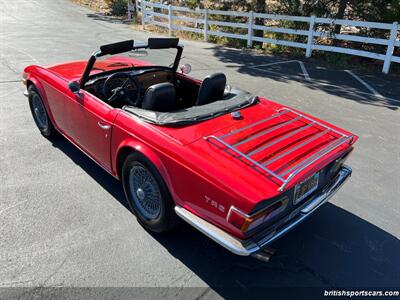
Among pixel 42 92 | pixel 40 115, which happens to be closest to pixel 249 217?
pixel 42 92

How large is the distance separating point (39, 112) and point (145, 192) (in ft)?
9.16

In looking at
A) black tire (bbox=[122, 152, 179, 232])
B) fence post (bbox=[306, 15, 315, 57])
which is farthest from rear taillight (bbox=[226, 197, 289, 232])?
fence post (bbox=[306, 15, 315, 57])

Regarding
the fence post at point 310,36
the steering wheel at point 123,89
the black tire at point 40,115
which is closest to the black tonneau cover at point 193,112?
the steering wheel at point 123,89

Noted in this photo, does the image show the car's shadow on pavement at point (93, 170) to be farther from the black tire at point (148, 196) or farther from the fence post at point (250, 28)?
the fence post at point (250, 28)

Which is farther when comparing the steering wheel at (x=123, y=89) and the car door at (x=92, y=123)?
the steering wheel at (x=123, y=89)

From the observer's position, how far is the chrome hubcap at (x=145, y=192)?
3.12 meters

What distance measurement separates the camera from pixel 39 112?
16.5 feet

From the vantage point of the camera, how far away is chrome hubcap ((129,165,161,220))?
123 inches

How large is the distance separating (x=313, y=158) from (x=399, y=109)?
542cm

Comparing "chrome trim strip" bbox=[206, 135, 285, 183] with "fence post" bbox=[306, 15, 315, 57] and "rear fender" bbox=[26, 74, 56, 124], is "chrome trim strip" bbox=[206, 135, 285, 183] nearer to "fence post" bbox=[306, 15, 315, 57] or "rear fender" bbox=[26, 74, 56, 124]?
"rear fender" bbox=[26, 74, 56, 124]

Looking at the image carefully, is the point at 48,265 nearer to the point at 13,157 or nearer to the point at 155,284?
the point at 155,284

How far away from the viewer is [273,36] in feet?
45.8

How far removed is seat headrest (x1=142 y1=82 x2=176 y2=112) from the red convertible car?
0.01 metres

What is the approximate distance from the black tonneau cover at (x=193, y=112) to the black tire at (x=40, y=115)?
6.64 ft
